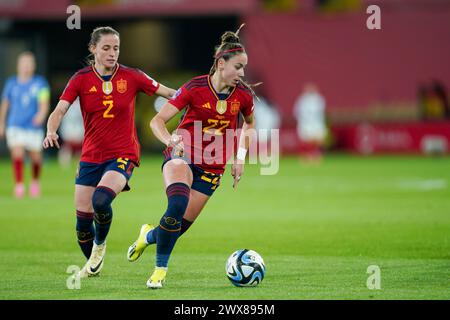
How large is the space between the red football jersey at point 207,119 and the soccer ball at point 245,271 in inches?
40.0

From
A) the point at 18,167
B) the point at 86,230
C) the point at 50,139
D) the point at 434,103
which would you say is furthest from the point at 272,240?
the point at 434,103

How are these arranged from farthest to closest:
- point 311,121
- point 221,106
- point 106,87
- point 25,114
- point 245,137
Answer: point 311,121
point 25,114
point 106,87
point 245,137
point 221,106

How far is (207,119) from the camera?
9883mm

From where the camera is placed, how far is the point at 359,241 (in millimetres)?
13289

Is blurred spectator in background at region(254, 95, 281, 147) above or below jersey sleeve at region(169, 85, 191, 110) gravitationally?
above

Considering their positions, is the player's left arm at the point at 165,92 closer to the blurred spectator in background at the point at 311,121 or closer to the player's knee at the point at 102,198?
the player's knee at the point at 102,198

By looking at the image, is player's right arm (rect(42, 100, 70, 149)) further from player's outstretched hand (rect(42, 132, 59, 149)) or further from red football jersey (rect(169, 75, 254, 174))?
red football jersey (rect(169, 75, 254, 174))

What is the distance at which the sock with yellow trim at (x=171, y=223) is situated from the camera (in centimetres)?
940

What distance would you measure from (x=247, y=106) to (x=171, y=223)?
5.01 ft

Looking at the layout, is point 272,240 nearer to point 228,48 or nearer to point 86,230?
point 86,230

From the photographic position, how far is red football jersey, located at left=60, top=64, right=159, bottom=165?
33.7 ft
